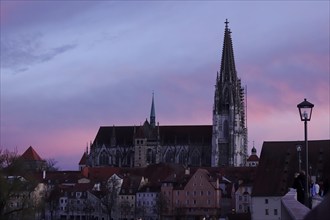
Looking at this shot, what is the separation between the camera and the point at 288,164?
236 ft

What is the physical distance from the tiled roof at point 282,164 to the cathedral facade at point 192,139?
76.9m

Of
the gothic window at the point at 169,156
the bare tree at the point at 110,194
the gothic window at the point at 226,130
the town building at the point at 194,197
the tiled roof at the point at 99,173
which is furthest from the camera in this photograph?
the gothic window at the point at 169,156

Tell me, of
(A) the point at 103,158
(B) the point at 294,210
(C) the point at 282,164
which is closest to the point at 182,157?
(A) the point at 103,158

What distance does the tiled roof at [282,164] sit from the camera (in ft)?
233

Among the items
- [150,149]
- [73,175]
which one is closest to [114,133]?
[150,149]

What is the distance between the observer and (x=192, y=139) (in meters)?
169

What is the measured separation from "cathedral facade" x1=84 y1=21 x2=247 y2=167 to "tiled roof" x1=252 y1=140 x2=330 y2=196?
252 feet

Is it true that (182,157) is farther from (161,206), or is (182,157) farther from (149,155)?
(161,206)

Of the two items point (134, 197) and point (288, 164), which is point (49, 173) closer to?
point (134, 197)

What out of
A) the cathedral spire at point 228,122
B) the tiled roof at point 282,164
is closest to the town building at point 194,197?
the cathedral spire at point 228,122

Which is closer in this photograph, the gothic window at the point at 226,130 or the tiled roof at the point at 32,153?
the gothic window at the point at 226,130

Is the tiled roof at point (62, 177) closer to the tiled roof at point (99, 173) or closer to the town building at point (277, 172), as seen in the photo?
the tiled roof at point (99, 173)

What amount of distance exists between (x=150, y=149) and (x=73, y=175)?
29.1m

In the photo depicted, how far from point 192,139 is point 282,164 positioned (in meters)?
96.6
